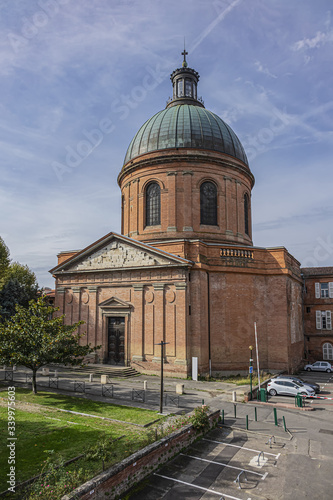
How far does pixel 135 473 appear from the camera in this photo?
1068 cm

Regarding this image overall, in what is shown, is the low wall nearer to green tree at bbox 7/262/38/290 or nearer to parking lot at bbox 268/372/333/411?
parking lot at bbox 268/372/333/411

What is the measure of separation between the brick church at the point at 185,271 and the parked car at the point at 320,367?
238 centimetres

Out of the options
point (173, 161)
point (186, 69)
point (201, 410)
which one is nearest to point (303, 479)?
point (201, 410)

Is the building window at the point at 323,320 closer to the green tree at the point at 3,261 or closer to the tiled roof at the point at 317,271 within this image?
the tiled roof at the point at 317,271

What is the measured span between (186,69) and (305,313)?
30.0m

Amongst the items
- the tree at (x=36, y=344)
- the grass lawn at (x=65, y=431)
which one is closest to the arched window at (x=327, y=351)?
the grass lawn at (x=65, y=431)

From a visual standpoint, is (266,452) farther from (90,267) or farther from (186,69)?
(186,69)

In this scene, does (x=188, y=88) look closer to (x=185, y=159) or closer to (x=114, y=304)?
(x=185, y=159)

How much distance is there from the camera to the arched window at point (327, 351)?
37.4 m

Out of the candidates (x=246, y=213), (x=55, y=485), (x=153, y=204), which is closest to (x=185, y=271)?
(x=153, y=204)

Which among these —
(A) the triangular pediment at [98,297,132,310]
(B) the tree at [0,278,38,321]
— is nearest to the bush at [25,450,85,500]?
(A) the triangular pediment at [98,297,132,310]

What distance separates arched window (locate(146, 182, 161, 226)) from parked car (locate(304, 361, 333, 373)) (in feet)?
67.7

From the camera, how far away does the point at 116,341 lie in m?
→ 30.1

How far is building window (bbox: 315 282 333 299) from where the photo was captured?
126ft
